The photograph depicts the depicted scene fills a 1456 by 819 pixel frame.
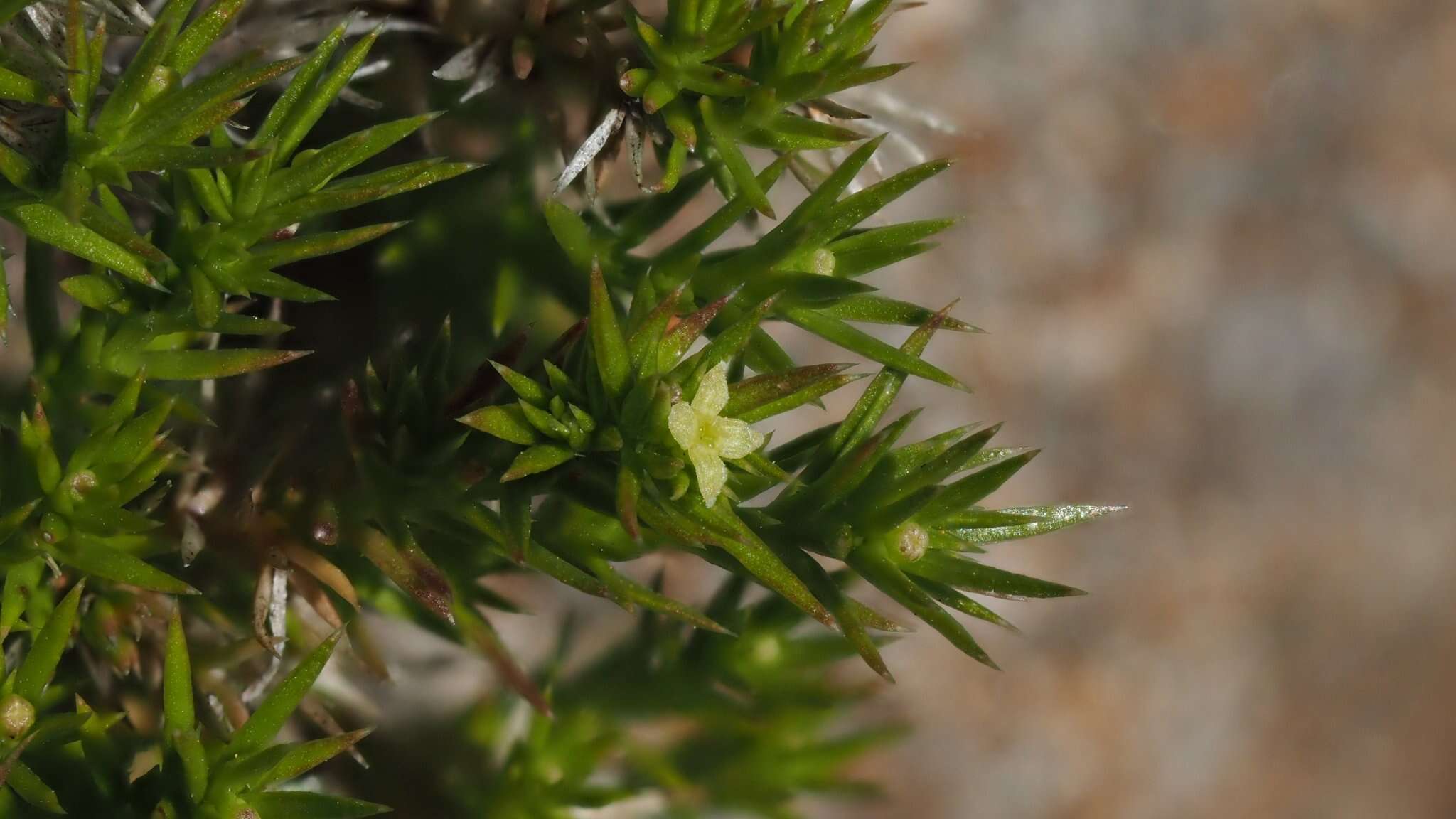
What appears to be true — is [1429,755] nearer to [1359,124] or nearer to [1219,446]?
[1219,446]

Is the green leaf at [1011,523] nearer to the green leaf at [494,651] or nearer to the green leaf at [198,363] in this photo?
the green leaf at [494,651]

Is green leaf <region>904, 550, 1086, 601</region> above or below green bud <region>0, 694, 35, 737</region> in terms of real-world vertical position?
above

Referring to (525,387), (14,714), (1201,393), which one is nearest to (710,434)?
(525,387)

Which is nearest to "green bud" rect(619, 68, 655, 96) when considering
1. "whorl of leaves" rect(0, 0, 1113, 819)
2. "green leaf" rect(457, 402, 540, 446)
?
"whorl of leaves" rect(0, 0, 1113, 819)

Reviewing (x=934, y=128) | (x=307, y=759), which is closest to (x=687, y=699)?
(x=307, y=759)

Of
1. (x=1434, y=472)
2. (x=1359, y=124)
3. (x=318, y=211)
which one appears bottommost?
(x=318, y=211)

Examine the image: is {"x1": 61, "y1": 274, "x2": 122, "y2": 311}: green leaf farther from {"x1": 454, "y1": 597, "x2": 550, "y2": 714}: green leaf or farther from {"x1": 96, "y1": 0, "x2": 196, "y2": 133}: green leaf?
{"x1": 454, "y1": 597, "x2": 550, "y2": 714}: green leaf

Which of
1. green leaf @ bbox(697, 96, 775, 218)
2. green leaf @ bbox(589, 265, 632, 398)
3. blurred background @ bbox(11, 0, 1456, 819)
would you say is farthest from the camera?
blurred background @ bbox(11, 0, 1456, 819)

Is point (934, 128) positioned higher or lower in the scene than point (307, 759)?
higher
